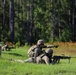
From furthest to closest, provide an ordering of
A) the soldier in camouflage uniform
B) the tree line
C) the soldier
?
the tree line → the soldier in camouflage uniform → the soldier

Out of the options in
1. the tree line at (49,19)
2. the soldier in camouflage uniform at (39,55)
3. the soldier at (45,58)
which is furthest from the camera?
the tree line at (49,19)

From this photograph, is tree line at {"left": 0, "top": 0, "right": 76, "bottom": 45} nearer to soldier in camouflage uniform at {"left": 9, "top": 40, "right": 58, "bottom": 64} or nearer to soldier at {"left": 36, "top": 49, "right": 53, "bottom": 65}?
soldier in camouflage uniform at {"left": 9, "top": 40, "right": 58, "bottom": 64}

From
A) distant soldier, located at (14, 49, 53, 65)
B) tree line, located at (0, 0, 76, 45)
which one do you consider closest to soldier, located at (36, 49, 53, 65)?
distant soldier, located at (14, 49, 53, 65)

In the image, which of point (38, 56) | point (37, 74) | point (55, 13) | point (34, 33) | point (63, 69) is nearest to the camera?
point (37, 74)

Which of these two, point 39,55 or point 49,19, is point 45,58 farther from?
point 49,19

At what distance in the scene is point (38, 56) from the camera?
1491 centimetres

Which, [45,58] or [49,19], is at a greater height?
[45,58]

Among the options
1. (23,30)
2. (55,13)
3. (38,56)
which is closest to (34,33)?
(23,30)

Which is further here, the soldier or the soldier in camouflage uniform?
the soldier in camouflage uniform

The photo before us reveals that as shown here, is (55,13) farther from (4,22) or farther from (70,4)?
(4,22)

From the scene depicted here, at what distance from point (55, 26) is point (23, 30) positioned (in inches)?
219

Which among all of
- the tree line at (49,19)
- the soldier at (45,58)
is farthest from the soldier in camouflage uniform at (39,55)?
the tree line at (49,19)

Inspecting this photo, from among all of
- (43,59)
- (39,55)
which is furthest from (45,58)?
(39,55)

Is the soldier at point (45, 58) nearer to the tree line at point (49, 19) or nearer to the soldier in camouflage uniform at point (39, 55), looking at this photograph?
the soldier in camouflage uniform at point (39, 55)
